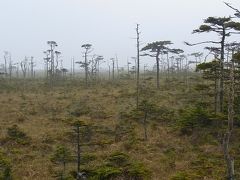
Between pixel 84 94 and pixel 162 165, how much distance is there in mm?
25001

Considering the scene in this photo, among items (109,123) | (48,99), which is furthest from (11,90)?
(109,123)

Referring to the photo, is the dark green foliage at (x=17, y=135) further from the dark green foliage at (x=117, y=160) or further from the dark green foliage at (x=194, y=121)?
the dark green foliage at (x=194, y=121)

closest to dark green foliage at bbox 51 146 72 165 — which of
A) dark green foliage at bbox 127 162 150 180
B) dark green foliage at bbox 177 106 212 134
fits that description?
dark green foliage at bbox 127 162 150 180

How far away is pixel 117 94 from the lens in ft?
131

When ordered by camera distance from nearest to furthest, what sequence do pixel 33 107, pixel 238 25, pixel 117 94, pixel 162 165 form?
pixel 162 165 → pixel 238 25 → pixel 33 107 → pixel 117 94

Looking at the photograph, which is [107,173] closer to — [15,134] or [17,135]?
[17,135]

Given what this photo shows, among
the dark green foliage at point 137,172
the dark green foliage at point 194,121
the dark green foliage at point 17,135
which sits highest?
the dark green foliage at point 194,121

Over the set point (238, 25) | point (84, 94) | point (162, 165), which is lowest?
point (162, 165)

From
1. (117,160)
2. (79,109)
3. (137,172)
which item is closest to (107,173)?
(137,172)

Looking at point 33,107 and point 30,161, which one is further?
point 33,107

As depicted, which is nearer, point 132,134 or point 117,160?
point 117,160

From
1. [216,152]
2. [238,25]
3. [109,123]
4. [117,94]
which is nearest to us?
[216,152]

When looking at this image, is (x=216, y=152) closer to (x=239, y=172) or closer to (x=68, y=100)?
(x=239, y=172)

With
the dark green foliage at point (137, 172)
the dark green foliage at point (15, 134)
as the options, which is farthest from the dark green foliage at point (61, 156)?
the dark green foliage at point (15, 134)
